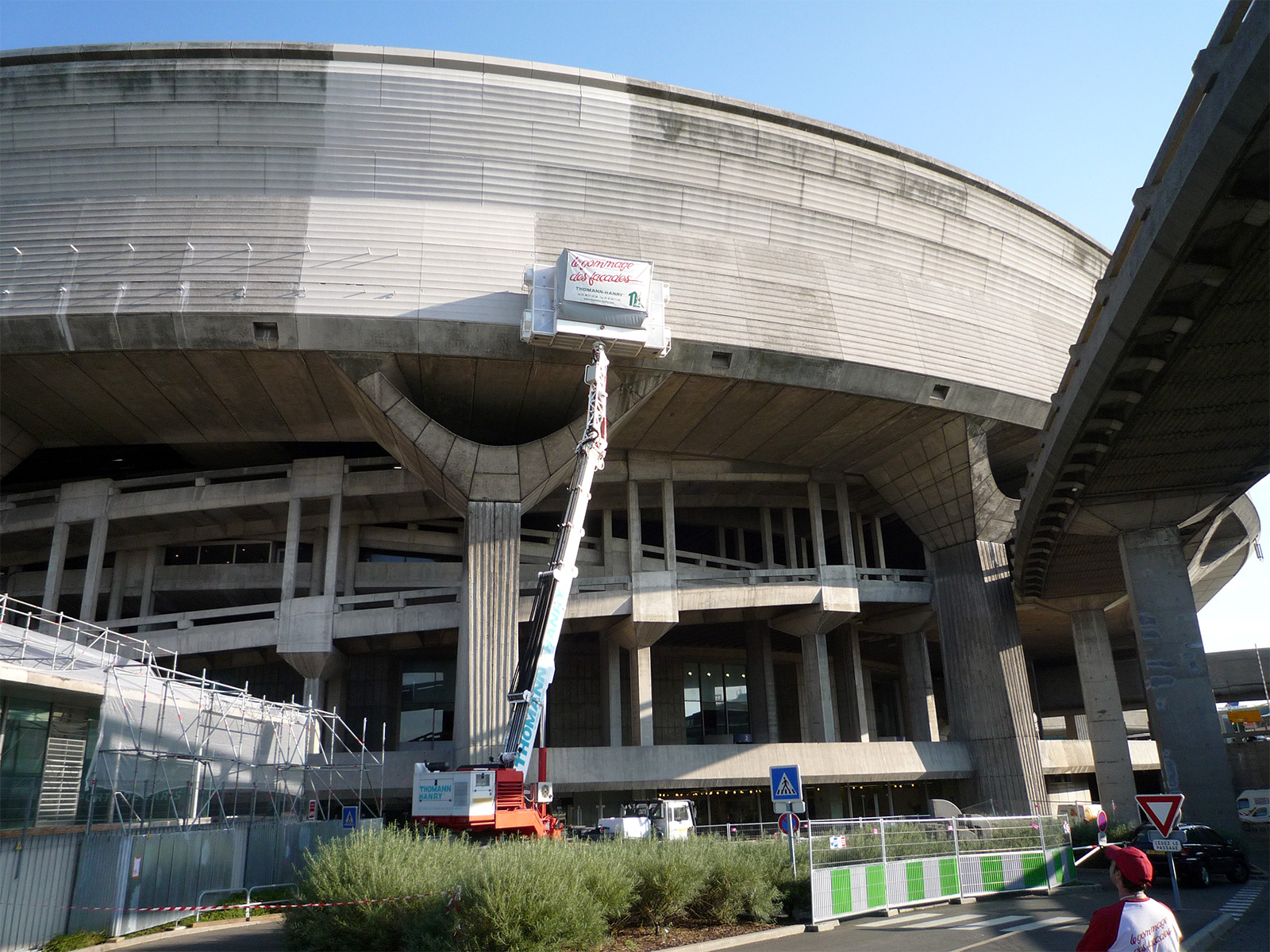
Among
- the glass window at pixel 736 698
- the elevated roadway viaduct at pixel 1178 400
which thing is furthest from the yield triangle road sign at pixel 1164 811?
the glass window at pixel 736 698

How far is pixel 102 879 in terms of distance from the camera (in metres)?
13.9

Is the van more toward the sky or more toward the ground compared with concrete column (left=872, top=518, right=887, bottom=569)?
more toward the ground

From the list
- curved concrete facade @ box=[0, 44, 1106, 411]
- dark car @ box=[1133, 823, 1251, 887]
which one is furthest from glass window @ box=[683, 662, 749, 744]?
dark car @ box=[1133, 823, 1251, 887]

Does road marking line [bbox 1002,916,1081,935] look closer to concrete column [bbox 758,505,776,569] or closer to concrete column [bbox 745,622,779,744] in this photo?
concrete column [bbox 745,622,779,744]

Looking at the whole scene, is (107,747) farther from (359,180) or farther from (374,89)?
(374,89)

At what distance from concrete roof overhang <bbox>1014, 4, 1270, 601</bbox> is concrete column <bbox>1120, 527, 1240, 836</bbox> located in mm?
1149

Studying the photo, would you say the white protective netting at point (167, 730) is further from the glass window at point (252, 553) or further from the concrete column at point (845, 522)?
the concrete column at point (845, 522)

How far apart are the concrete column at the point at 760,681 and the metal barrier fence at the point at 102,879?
2415 centimetres

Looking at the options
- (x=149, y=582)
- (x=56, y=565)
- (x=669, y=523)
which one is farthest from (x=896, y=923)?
(x=56, y=565)

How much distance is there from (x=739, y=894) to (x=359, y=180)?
2329 cm

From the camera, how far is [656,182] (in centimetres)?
2948

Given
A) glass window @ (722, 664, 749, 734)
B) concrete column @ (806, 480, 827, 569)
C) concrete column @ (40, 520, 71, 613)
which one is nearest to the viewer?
concrete column @ (40, 520, 71, 613)

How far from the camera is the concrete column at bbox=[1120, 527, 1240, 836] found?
2197cm

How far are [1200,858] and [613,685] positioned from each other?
21.0m
